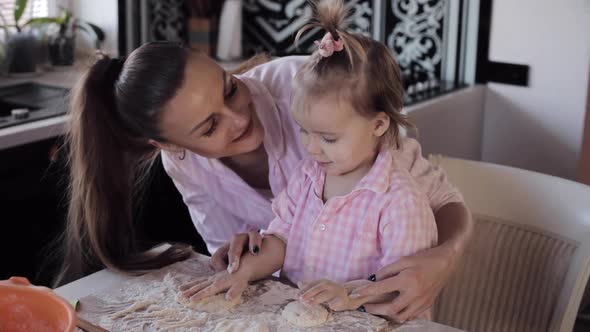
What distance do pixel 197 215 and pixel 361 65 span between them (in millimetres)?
676

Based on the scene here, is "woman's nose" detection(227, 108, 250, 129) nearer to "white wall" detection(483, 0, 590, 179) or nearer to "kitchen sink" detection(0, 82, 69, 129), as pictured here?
"kitchen sink" detection(0, 82, 69, 129)

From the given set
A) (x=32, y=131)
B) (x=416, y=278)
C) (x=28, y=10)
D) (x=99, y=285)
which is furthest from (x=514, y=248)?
(x=28, y=10)

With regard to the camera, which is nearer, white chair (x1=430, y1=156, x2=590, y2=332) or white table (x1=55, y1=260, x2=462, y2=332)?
white table (x1=55, y1=260, x2=462, y2=332)

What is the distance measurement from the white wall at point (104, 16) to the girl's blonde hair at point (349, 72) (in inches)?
62.7

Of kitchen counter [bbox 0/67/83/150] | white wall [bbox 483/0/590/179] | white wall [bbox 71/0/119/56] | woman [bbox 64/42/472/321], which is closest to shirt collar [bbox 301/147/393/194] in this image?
woman [bbox 64/42/472/321]

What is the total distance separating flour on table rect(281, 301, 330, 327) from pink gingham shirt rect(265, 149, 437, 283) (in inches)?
6.7

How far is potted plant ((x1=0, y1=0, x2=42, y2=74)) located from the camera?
8.27 feet

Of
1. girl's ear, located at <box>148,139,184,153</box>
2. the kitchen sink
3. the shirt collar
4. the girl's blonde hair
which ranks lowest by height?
the kitchen sink

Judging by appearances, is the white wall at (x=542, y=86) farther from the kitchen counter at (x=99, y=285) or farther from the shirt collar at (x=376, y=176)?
the kitchen counter at (x=99, y=285)

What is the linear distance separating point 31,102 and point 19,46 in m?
0.35

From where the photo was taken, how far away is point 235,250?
1295mm

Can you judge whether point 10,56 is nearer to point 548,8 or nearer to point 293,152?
point 293,152

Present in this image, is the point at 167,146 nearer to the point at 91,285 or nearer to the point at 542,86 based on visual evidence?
the point at 91,285

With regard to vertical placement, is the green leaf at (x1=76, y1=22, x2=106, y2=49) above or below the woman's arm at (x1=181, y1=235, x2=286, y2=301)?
above
